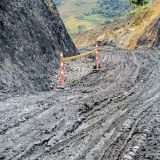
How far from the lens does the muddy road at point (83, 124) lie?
692cm

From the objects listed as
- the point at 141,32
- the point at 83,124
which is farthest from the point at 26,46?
the point at 141,32

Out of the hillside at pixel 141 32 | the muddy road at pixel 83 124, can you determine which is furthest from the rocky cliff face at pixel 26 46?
the hillside at pixel 141 32

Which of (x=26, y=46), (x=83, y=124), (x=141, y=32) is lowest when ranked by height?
(x=141, y=32)

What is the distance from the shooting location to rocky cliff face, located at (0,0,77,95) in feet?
45.4

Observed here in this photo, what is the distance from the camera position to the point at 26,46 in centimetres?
1677

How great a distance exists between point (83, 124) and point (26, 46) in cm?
871

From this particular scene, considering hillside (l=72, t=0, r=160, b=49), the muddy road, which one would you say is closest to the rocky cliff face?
the muddy road

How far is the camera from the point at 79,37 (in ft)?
240

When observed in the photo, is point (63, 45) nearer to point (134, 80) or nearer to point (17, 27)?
point (17, 27)

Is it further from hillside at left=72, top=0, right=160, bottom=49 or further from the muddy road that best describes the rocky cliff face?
hillside at left=72, top=0, right=160, bottom=49

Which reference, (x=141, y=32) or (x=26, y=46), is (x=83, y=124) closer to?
(x=26, y=46)

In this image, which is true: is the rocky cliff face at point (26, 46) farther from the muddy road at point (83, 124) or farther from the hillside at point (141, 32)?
the hillside at point (141, 32)

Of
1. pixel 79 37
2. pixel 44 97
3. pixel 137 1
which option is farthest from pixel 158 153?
pixel 79 37

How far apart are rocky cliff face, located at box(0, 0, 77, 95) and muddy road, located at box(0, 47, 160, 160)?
6.27ft
